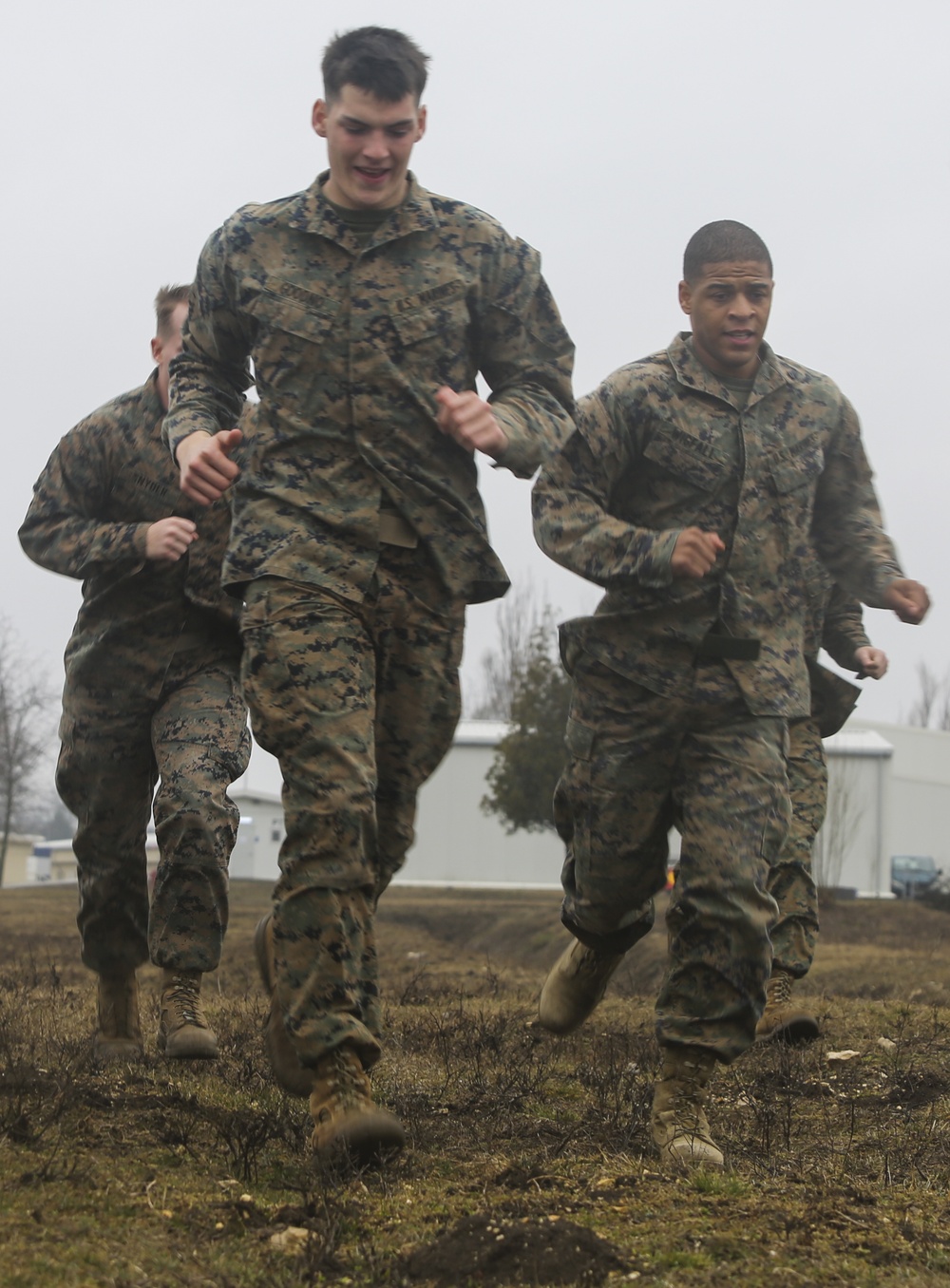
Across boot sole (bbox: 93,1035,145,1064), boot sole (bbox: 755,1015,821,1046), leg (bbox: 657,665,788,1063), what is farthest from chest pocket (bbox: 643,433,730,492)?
boot sole (bbox: 755,1015,821,1046)

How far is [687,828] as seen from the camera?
199 inches

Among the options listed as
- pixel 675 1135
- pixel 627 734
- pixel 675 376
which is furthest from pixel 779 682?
pixel 675 1135

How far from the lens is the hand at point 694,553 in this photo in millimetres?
4902

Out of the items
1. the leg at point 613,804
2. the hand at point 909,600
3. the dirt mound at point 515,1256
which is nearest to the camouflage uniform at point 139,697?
the leg at point 613,804

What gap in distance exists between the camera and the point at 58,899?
3459cm

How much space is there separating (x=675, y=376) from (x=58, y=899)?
30.9 metres

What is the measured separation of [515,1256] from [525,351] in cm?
250

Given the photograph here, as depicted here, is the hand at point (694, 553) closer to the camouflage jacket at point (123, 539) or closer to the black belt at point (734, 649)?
the black belt at point (734, 649)

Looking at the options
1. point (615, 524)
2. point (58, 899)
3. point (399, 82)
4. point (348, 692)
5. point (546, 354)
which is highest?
point (399, 82)

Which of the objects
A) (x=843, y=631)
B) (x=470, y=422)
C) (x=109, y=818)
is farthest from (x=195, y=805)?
(x=843, y=631)

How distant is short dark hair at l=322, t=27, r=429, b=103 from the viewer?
15.6ft

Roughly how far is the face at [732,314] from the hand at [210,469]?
171 centimetres

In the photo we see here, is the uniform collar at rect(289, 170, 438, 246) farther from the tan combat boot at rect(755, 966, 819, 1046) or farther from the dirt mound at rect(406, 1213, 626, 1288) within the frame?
the tan combat boot at rect(755, 966, 819, 1046)

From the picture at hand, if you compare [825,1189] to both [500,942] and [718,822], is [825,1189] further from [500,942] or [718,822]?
[500,942]
